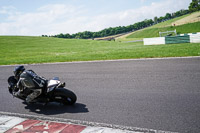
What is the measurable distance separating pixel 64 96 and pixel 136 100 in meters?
2.27

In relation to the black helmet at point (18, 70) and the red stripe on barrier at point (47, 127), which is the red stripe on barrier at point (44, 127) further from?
the black helmet at point (18, 70)

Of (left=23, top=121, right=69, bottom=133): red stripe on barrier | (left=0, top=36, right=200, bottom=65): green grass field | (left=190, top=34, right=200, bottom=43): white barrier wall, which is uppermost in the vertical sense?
(left=190, top=34, right=200, bottom=43): white barrier wall

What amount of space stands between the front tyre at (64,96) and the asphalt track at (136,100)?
0.20m

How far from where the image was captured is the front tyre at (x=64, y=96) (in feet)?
18.5

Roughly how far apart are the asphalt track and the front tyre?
196 mm

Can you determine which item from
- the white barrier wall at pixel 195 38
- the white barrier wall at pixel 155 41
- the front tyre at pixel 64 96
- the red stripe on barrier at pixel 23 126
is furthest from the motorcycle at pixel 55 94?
the white barrier wall at pixel 155 41

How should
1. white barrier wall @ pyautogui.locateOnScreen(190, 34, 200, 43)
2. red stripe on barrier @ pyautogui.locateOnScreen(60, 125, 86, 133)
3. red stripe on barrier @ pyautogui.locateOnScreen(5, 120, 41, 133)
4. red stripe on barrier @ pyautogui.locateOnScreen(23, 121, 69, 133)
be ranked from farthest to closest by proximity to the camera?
white barrier wall @ pyautogui.locateOnScreen(190, 34, 200, 43) → red stripe on barrier @ pyautogui.locateOnScreen(5, 120, 41, 133) → red stripe on barrier @ pyautogui.locateOnScreen(23, 121, 69, 133) → red stripe on barrier @ pyautogui.locateOnScreen(60, 125, 86, 133)

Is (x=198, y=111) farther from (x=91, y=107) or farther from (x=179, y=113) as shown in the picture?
(x=91, y=107)

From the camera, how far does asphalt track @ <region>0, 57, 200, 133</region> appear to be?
14.4ft

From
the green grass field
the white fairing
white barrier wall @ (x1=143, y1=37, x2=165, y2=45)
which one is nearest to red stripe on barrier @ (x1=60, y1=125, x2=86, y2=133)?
the white fairing

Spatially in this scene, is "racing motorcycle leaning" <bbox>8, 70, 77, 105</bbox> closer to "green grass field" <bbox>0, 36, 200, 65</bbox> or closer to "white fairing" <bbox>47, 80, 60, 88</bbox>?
"white fairing" <bbox>47, 80, 60, 88</bbox>

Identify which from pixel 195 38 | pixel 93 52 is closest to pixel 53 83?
pixel 93 52

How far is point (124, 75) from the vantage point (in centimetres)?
883

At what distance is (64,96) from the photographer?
18.8 ft
